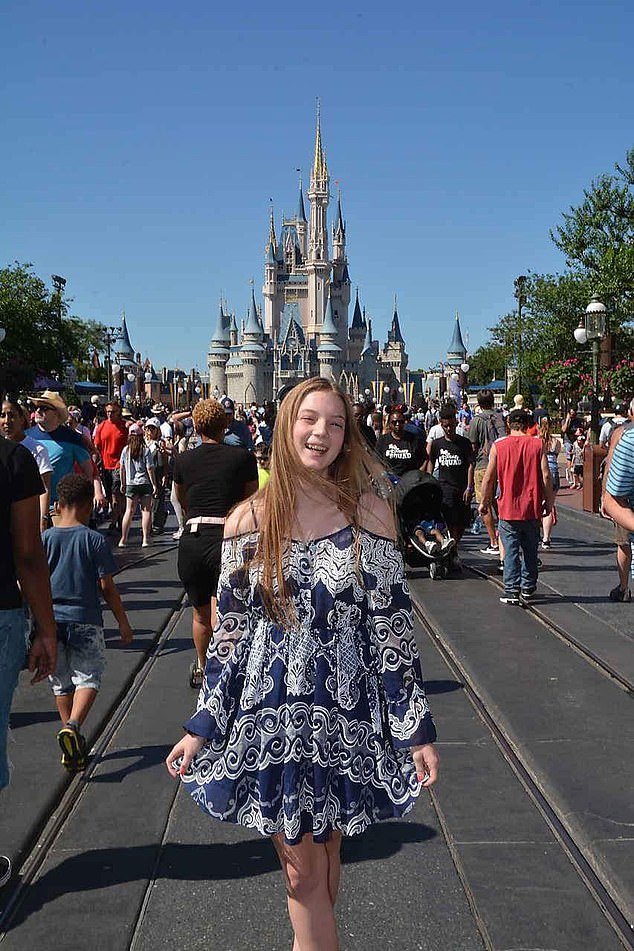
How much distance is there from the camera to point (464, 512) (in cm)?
1105

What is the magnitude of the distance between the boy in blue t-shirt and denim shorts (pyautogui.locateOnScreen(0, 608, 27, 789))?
1.36 meters

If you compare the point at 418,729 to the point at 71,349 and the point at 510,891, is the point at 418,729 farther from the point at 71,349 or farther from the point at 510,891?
the point at 71,349

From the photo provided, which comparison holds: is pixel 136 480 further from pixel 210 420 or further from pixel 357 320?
pixel 357 320

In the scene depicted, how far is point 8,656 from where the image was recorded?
337 centimetres

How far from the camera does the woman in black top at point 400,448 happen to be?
10828 millimetres

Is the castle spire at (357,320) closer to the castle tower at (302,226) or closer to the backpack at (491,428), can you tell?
the castle tower at (302,226)

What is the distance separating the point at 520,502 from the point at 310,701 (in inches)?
257

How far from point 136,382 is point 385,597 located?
8267 centimetres

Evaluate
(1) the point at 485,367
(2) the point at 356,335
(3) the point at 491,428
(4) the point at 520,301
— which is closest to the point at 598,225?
(4) the point at 520,301

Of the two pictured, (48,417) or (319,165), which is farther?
(319,165)

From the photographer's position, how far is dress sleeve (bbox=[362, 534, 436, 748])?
2678 mm

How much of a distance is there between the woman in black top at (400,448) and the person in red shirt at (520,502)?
1.67 meters

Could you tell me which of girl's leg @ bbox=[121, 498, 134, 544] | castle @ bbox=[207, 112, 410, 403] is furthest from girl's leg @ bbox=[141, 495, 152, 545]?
castle @ bbox=[207, 112, 410, 403]

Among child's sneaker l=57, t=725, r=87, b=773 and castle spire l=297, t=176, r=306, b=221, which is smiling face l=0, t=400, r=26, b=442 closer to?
child's sneaker l=57, t=725, r=87, b=773
